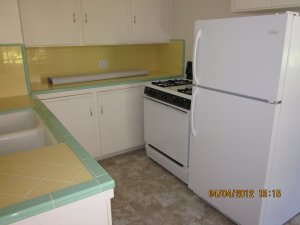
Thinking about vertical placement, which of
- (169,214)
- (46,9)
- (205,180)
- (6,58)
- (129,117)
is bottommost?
(169,214)

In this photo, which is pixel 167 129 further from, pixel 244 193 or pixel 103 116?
pixel 244 193

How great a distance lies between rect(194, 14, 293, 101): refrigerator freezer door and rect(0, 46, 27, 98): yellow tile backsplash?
5.12 ft

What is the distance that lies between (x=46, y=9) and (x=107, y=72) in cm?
→ 101

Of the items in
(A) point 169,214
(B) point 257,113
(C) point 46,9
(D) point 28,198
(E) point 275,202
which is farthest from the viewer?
(C) point 46,9

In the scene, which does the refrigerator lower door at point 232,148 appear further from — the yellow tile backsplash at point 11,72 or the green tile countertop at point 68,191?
the yellow tile backsplash at point 11,72

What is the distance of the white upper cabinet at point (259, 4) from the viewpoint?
1.81m

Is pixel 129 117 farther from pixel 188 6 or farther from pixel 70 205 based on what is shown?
pixel 70 205

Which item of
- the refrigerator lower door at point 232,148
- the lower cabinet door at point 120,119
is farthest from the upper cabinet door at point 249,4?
the lower cabinet door at point 120,119

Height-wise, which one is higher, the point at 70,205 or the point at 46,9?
the point at 46,9

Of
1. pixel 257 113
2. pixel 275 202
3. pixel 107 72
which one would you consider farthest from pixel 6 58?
pixel 275 202

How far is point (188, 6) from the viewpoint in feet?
10.0

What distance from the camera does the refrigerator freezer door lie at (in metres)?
1.44

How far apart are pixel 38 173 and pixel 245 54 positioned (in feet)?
4.47

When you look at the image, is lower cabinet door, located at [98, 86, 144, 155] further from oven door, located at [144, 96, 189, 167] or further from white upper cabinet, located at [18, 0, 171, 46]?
white upper cabinet, located at [18, 0, 171, 46]
